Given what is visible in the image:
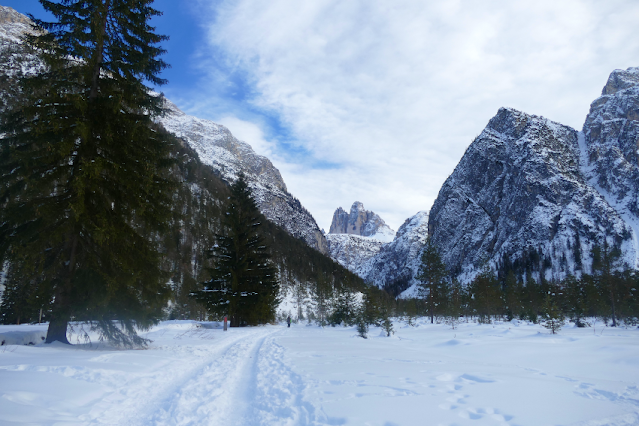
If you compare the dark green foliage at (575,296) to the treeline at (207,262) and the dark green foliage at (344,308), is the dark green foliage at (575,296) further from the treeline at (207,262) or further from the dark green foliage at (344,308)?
the dark green foliage at (344,308)

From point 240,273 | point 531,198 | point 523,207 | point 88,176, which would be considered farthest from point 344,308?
point 531,198

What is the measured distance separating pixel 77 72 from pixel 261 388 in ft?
37.8

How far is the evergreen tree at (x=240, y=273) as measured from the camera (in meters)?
26.3

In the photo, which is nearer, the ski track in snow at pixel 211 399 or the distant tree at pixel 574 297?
the ski track in snow at pixel 211 399

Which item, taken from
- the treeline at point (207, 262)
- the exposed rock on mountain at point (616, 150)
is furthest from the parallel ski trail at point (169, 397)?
the exposed rock on mountain at point (616, 150)

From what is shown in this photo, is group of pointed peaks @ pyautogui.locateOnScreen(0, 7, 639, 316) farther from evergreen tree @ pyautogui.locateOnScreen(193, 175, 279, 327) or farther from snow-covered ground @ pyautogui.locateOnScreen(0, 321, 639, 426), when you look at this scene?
snow-covered ground @ pyautogui.locateOnScreen(0, 321, 639, 426)

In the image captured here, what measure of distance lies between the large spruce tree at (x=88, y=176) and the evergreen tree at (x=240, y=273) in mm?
15838

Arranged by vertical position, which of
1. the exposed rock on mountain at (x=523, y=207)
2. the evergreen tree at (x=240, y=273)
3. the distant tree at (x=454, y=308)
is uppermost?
the exposed rock on mountain at (x=523, y=207)

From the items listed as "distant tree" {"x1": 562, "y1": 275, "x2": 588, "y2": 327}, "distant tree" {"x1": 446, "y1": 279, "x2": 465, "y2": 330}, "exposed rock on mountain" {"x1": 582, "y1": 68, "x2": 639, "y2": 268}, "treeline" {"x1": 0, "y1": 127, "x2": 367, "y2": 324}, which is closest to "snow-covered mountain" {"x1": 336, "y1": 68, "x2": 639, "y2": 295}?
"exposed rock on mountain" {"x1": 582, "y1": 68, "x2": 639, "y2": 268}

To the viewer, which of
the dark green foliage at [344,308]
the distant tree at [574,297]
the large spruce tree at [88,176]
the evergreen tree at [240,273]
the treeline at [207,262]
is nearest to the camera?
the large spruce tree at [88,176]

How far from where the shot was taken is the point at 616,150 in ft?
513

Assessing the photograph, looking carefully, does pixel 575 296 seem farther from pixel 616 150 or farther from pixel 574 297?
pixel 616 150

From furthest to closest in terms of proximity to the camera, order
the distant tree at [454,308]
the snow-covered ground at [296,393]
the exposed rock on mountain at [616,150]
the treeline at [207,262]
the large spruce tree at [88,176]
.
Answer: the exposed rock on mountain at [616,150] < the treeline at [207,262] < the distant tree at [454,308] < the large spruce tree at [88,176] < the snow-covered ground at [296,393]

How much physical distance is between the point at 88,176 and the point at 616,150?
8598 inches
